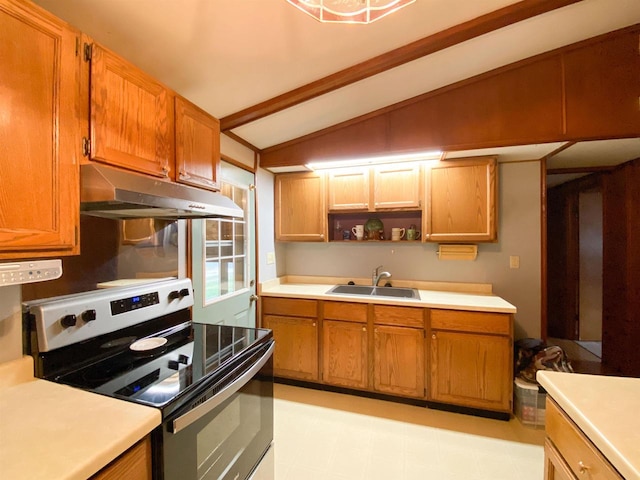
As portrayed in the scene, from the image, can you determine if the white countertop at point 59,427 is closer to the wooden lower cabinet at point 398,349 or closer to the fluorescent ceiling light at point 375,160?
the wooden lower cabinet at point 398,349

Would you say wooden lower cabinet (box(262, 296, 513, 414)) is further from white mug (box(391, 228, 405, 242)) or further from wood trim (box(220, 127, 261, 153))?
wood trim (box(220, 127, 261, 153))

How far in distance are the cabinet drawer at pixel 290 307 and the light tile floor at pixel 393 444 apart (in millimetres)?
715

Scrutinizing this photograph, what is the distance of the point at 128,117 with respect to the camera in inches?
45.0

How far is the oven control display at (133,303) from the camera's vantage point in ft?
4.02

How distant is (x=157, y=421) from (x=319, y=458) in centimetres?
137

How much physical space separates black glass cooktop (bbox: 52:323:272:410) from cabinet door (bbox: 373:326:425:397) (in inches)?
47.4

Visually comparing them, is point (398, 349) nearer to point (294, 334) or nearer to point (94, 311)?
point (294, 334)

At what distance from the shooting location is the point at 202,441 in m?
0.98

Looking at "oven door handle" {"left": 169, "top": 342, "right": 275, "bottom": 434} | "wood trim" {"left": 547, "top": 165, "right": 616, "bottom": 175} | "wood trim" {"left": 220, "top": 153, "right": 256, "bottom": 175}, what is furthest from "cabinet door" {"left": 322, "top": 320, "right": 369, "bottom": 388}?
"wood trim" {"left": 547, "top": 165, "right": 616, "bottom": 175}

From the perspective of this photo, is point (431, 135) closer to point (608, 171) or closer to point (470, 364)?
point (470, 364)

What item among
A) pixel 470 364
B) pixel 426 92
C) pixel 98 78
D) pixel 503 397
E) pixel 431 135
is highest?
pixel 426 92

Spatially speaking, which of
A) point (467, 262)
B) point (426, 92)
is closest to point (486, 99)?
point (426, 92)

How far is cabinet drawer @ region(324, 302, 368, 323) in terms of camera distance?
7.86ft

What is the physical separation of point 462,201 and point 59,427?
2.69 m
